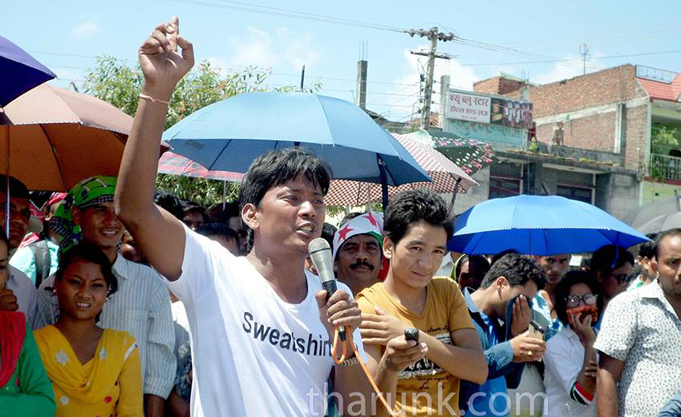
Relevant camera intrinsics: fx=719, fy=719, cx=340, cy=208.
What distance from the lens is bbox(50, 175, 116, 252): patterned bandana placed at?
3.79 meters

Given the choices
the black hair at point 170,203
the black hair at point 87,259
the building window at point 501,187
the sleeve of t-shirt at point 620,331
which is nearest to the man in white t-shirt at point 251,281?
the black hair at point 87,259

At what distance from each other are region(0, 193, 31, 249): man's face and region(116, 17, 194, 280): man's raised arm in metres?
1.89

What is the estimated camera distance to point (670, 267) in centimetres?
427

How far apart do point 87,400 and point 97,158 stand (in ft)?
5.07

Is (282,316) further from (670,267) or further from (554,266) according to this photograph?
(554,266)

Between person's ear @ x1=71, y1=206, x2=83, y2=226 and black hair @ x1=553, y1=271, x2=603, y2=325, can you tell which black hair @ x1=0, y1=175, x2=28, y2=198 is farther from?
black hair @ x1=553, y1=271, x2=603, y2=325

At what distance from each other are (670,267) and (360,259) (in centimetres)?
186

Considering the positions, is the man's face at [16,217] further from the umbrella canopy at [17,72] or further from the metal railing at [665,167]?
the metal railing at [665,167]

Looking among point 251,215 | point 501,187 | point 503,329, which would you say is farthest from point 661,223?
point 501,187

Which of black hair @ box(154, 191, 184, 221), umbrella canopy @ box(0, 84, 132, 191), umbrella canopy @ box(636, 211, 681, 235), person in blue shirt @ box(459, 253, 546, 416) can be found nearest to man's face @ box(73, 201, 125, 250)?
umbrella canopy @ box(0, 84, 132, 191)

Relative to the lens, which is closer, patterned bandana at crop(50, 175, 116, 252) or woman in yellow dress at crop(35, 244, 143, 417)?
woman in yellow dress at crop(35, 244, 143, 417)

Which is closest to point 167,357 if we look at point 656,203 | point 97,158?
point 97,158

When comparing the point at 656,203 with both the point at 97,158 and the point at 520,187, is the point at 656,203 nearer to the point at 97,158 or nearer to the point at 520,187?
the point at 97,158

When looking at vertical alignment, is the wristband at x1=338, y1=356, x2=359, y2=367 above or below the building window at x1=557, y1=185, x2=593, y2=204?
below
